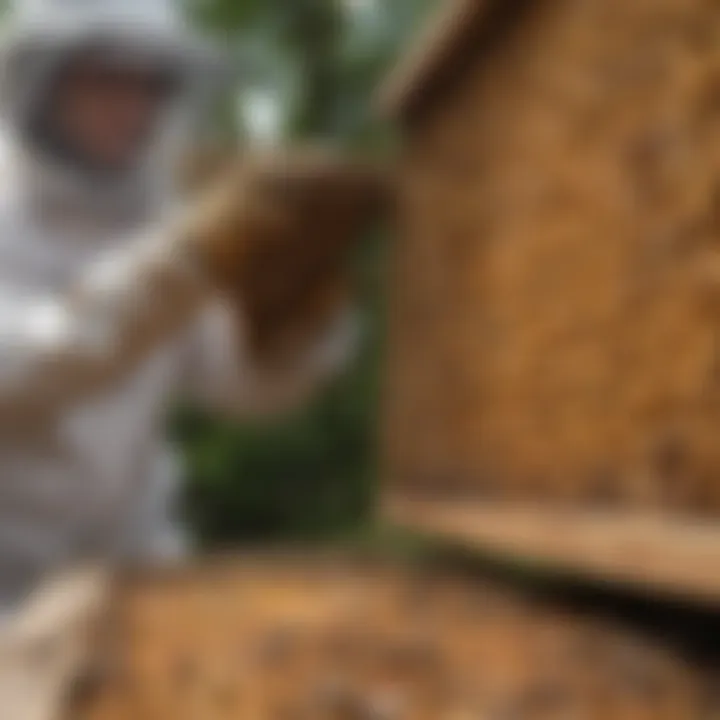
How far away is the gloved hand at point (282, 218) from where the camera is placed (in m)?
0.91

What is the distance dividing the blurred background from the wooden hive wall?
75 cm

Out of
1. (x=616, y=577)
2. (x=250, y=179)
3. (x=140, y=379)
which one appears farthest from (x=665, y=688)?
(x=140, y=379)

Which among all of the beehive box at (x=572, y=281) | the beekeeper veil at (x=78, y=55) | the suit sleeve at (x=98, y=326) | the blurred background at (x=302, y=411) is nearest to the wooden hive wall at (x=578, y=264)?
the beehive box at (x=572, y=281)

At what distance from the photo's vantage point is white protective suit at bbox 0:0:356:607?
956 millimetres

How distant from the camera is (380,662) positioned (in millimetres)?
557

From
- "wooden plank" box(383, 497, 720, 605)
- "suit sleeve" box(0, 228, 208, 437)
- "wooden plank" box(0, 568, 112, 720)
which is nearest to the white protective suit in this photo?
"suit sleeve" box(0, 228, 208, 437)

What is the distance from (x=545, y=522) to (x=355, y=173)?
44 centimetres

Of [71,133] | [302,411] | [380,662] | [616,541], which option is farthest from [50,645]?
[302,411]

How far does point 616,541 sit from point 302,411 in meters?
1.16

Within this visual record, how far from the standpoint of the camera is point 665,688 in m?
0.46

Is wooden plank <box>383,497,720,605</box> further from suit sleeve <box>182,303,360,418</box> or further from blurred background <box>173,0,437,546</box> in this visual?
blurred background <box>173,0,437,546</box>

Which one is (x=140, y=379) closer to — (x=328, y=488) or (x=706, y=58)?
(x=328, y=488)

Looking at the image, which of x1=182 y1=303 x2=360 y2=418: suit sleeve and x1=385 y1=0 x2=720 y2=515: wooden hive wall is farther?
x1=182 y1=303 x2=360 y2=418: suit sleeve

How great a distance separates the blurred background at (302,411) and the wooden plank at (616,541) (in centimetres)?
91
